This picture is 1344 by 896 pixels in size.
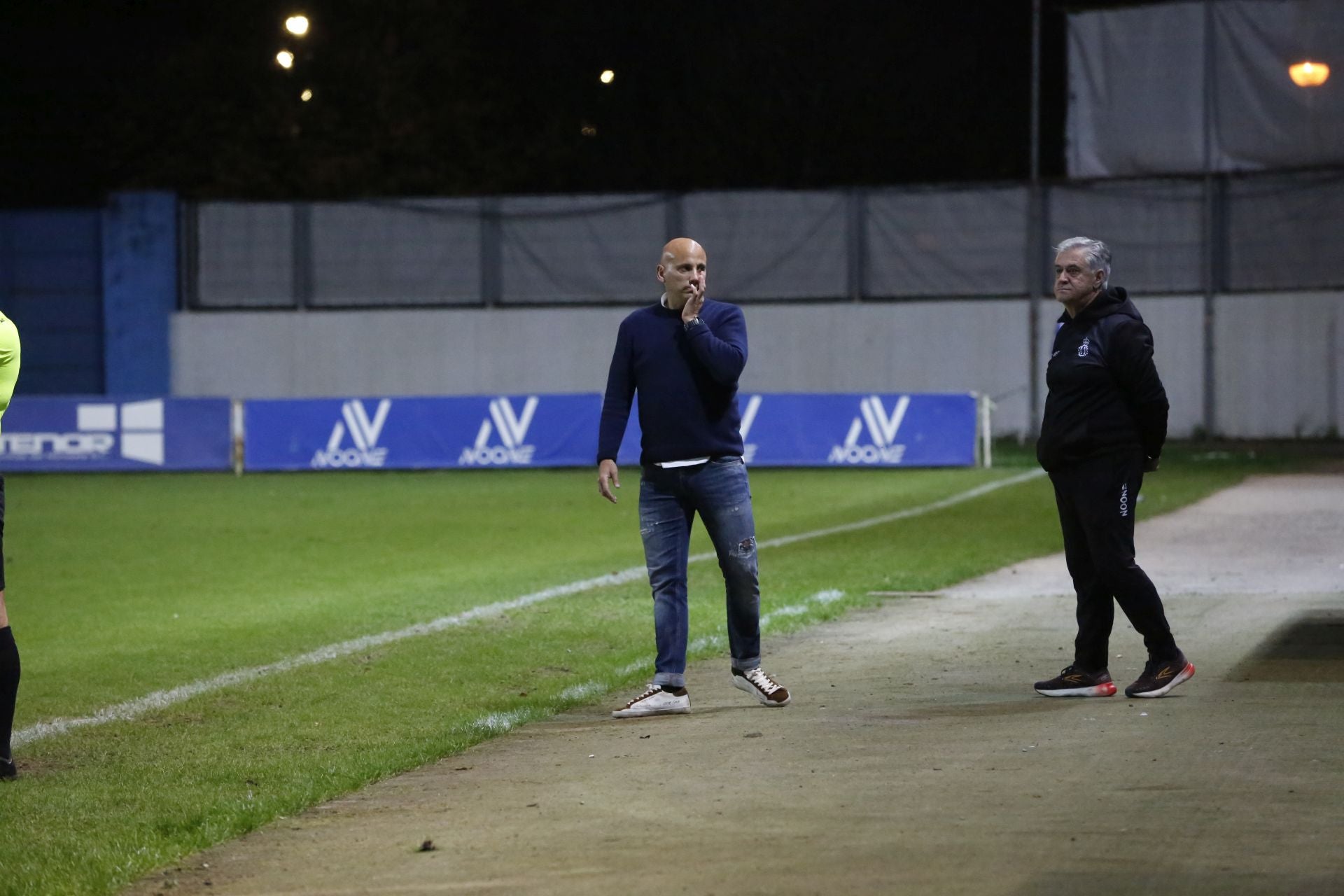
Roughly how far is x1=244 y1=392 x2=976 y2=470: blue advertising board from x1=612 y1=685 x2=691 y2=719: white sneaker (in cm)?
2142

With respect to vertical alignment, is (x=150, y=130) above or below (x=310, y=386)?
above

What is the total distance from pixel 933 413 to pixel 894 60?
27.7 meters

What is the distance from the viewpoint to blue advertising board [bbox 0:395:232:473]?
2991cm

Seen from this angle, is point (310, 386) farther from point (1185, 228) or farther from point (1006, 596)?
point (1006, 596)

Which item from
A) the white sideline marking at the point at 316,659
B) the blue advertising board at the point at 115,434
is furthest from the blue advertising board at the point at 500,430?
the white sideline marking at the point at 316,659

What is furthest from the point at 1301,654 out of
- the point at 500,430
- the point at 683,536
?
the point at 500,430

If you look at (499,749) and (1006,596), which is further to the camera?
(1006,596)

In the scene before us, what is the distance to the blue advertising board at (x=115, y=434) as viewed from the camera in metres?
29.9

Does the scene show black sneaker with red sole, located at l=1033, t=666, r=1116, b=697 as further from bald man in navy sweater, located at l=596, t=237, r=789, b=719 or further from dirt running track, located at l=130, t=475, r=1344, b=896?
bald man in navy sweater, located at l=596, t=237, r=789, b=719

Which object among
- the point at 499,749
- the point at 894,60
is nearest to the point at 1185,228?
the point at 894,60

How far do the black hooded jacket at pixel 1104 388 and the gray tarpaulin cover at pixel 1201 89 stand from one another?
30.5 m

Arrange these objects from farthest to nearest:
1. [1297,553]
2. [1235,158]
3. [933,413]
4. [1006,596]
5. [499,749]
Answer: [1235,158] < [933,413] < [1297,553] < [1006,596] < [499,749]

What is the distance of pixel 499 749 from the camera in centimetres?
722

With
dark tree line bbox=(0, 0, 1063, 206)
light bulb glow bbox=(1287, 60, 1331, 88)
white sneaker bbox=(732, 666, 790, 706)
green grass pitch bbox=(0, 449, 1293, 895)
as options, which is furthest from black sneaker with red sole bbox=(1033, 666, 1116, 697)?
dark tree line bbox=(0, 0, 1063, 206)
